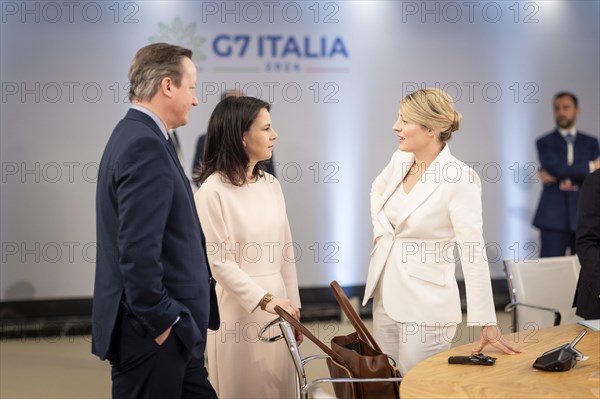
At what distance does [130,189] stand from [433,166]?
1397 mm

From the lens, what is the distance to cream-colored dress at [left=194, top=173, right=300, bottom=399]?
3432 millimetres

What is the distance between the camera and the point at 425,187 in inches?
134

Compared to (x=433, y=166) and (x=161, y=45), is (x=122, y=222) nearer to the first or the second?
(x=161, y=45)

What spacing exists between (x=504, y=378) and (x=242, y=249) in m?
1.27

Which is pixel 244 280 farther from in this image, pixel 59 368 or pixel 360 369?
pixel 59 368

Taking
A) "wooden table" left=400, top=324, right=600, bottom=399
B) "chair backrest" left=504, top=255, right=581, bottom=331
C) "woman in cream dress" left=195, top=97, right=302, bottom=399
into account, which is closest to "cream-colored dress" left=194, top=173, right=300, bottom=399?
"woman in cream dress" left=195, top=97, right=302, bottom=399

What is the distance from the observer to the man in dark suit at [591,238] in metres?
3.80

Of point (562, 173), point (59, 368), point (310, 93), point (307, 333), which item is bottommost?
point (59, 368)

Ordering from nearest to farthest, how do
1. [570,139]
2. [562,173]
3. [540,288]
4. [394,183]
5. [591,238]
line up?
[394,183] < [591,238] < [540,288] < [562,173] < [570,139]

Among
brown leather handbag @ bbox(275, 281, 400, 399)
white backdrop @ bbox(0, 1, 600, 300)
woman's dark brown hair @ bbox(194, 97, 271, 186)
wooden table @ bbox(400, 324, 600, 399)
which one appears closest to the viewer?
wooden table @ bbox(400, 324, 600, 399)

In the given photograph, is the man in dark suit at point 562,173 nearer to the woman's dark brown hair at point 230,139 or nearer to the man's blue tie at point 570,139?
the man's blue tie at point 570,139

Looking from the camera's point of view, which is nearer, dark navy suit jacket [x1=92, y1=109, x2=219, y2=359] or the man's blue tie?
dark navy suit jacket [x1=92, y1=109, x2=219, y2=359]

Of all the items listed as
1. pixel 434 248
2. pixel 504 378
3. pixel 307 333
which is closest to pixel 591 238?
pixel 434 248

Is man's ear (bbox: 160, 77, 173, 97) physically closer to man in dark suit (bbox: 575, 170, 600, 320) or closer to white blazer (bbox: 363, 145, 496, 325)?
white blazer (bbox: 363, 145, 496, 325)
